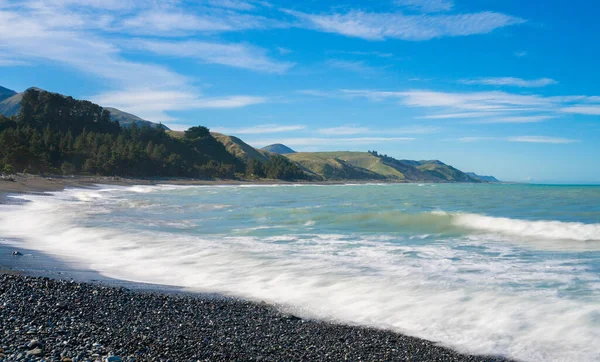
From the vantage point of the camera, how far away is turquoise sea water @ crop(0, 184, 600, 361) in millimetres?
8195

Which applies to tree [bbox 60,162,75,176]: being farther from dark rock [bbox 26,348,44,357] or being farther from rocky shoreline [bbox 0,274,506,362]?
dark rock [bbox 26,348,44,357]

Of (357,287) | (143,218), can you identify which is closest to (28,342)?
(357,287)

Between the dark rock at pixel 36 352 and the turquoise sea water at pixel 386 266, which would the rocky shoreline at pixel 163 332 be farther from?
the turquoise sea water at pixel 386 266

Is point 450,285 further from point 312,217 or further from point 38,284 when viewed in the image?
point 312,217

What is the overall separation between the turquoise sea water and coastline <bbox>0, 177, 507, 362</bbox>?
2.82 feet

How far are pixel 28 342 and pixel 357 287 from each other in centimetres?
703

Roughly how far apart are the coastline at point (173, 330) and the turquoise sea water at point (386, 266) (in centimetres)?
86

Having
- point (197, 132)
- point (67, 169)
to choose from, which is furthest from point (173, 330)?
point (197, 132)

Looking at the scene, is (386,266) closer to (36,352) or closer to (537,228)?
(36,352)

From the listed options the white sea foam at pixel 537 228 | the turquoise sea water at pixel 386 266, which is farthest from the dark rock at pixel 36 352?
the white sea foam at pixel 537 228

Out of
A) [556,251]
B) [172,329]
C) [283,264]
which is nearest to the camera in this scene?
[172,329]

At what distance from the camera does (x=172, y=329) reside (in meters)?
7.02

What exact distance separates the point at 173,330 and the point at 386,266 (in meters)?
7.59

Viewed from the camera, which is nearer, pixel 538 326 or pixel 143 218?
pixel 538 326
